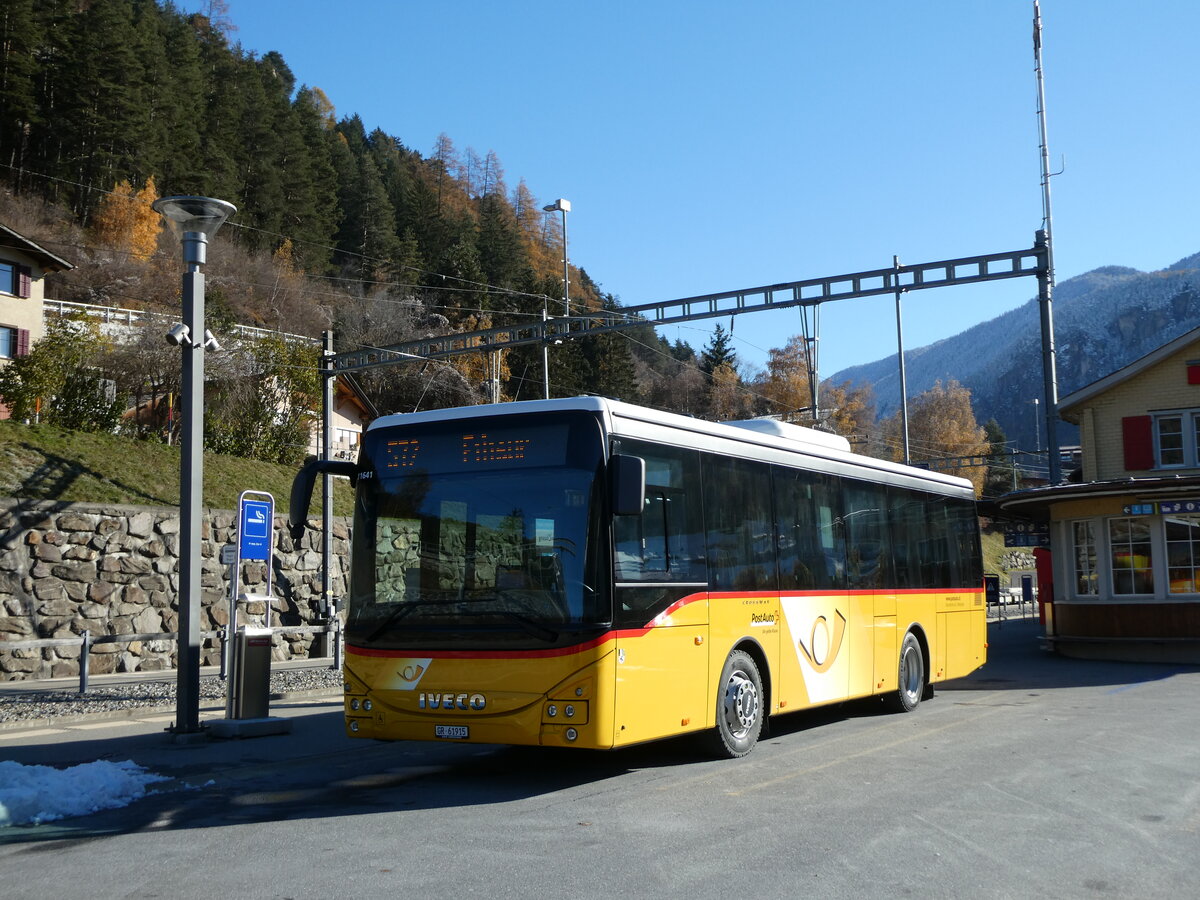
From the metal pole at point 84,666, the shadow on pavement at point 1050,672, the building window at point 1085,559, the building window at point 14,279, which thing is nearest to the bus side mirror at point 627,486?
the metal pole at point 84,666

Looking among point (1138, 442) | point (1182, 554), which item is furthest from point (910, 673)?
point (1138, 442)

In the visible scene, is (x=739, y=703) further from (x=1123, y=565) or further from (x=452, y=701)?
(x=1123, y=565)

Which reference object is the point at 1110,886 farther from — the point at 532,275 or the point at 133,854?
the point at 532,275

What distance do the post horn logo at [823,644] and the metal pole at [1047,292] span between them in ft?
29.9

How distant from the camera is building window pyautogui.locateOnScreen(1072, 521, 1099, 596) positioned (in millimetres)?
24641

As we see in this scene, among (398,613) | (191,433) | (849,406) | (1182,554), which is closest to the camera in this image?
(398,613)

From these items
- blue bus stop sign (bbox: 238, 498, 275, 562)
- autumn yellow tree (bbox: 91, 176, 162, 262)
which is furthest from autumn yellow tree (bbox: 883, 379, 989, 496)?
blue bus stop sign (bbox: 238, 498, 275, 562)

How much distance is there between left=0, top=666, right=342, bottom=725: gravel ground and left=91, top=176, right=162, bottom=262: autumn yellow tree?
1725 inches

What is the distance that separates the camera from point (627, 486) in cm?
859

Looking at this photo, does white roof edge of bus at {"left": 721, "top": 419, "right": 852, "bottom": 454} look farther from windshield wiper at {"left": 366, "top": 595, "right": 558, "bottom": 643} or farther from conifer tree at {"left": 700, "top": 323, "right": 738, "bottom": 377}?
conifer tree at {"left": 700, "top": 323, "right": 738, "bottom": 377}

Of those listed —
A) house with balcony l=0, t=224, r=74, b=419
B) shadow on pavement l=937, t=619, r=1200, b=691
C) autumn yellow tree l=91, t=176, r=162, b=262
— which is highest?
autumn yellow tree l=91, t=176, r=162, b=262

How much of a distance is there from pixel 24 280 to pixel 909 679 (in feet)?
123

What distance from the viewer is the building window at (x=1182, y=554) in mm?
23422

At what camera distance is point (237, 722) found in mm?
12469
